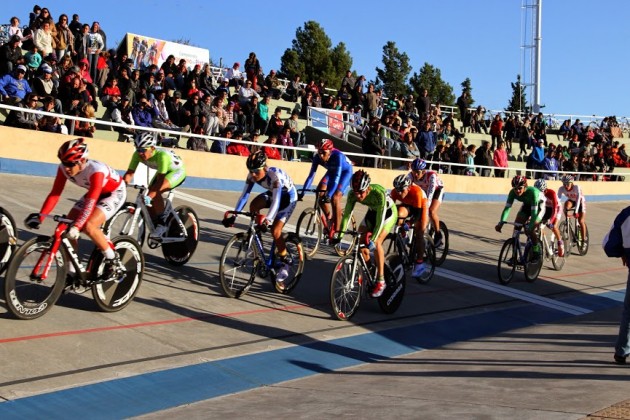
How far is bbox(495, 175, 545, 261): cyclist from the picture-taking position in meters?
13.6

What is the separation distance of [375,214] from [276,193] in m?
1.22

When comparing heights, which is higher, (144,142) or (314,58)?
(314,58)

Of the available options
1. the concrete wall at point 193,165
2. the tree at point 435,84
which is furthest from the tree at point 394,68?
the concrete wall at point 193,165

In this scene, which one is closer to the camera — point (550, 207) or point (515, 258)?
point (515, 258)

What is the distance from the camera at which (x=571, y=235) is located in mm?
17766

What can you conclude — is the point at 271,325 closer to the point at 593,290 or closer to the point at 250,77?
the point at 593,290

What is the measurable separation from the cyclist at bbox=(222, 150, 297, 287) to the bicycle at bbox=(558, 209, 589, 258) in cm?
873

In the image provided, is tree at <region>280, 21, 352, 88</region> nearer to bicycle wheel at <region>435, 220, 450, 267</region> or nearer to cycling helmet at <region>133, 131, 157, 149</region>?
bicycle wheel at <region>435, 220, 450, 267</region>

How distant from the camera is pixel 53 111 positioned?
1523 cm

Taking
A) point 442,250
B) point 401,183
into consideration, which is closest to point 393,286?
point 401,183

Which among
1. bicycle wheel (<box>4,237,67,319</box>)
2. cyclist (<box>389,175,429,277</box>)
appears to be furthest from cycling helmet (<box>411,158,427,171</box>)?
bicycle wheel (<box>4,237,67,319</box>)

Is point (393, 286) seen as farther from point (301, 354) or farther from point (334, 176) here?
point (334, 176)

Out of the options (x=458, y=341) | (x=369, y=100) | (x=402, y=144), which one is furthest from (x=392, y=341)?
(x=369, y=100)

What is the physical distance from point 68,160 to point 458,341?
4.94 m
